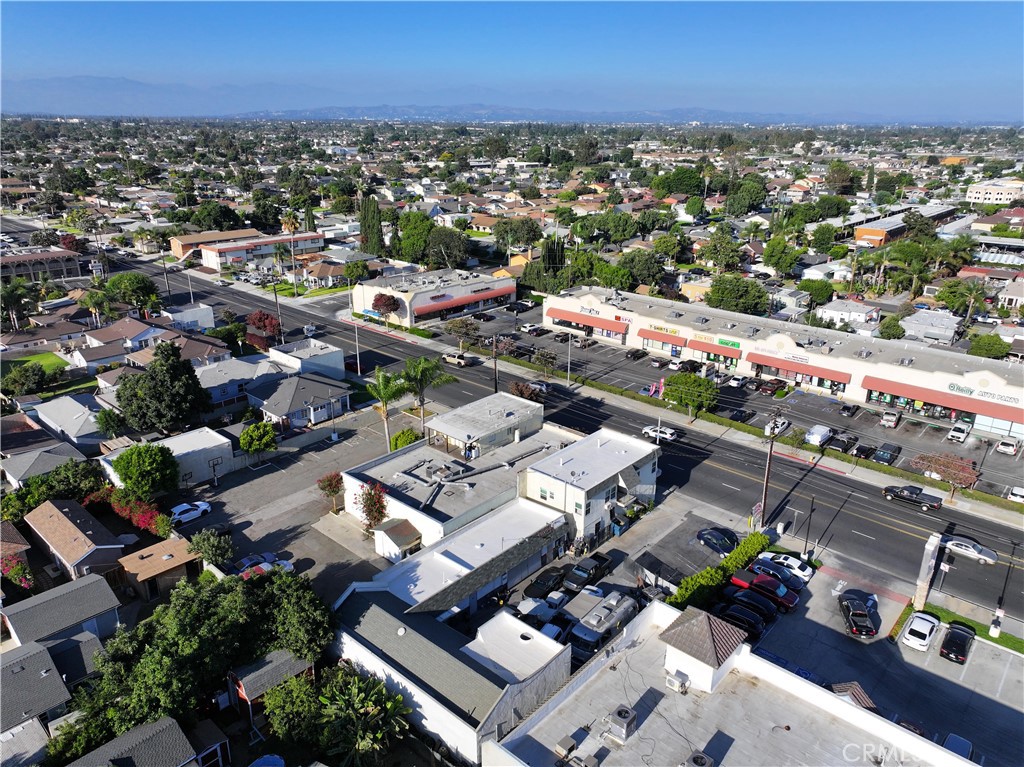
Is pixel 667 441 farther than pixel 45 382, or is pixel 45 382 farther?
pixel 45 382

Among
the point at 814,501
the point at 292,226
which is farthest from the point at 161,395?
the point at 292,226

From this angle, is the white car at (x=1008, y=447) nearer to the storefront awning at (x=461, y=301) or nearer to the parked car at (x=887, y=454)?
the parked car at (x=887, y=454)

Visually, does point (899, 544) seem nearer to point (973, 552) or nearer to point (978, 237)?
point (973, 552)

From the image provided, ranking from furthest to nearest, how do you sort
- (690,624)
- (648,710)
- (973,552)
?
1. (973,552)
2. (690,624)
3. (648,710)

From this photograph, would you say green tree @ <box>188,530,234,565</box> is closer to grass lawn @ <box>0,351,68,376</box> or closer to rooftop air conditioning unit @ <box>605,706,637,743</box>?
rooftop air conditioning unit @ <box>605,706,637,743</box>

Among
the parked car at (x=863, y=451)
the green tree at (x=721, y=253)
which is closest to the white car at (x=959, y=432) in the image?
the parked car at (x=863, y=451)

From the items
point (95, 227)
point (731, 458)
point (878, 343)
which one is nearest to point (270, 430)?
point (731, 458)

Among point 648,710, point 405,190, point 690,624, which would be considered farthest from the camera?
point 405,190
